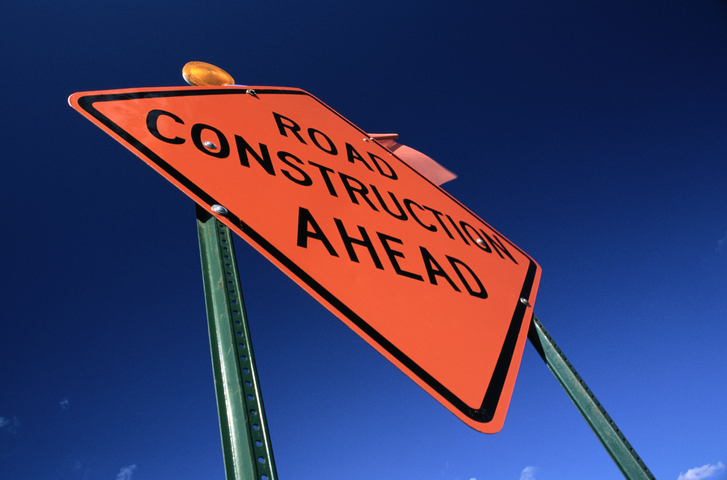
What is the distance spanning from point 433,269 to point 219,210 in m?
0.60

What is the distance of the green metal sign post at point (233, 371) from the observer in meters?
0.64

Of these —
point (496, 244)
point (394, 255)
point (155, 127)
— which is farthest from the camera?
point (496, 244)

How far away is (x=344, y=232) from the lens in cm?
90

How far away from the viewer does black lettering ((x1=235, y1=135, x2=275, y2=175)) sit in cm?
94

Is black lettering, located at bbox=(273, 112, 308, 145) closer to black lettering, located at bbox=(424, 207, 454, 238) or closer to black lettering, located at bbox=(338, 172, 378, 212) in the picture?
black lettering, located at bbox=(338, 172, 378, 212)

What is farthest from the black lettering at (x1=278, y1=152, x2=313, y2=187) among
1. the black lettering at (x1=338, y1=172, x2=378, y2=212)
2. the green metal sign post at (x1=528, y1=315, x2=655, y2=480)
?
the green metal sign post at (x1=528, y1=315, x2=655, y2=480)

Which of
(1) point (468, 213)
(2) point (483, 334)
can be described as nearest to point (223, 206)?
(2) point (483, 334)

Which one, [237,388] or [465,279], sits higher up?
[465,279]

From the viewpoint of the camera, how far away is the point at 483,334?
1.01m

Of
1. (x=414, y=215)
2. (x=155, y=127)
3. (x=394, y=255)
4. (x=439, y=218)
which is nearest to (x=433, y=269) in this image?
(x=394, y=255)

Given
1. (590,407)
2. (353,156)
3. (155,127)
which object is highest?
(353,156)

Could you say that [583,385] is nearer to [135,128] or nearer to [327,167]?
[327,167]

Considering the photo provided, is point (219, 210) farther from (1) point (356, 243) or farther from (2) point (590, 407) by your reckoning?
(2) point (590, 407)

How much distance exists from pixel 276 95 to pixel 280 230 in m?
0.88
